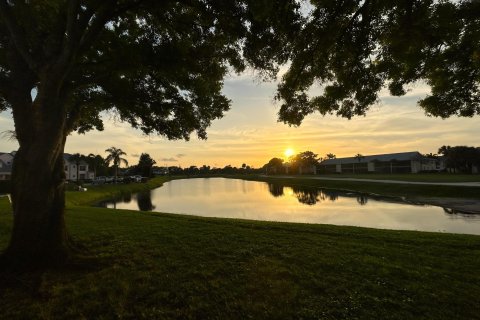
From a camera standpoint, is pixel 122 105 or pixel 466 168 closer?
pixel 122 105

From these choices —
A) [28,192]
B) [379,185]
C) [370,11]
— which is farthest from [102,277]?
[379,185]

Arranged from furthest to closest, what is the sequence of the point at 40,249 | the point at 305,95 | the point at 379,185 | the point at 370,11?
the point at 379,185, the point at 305,95, the point at 370,11, the point at 40,249

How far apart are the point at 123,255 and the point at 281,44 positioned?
22.6ft

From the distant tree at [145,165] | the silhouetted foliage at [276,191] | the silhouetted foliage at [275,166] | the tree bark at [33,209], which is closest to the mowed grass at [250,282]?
the tree bark at [33,209]

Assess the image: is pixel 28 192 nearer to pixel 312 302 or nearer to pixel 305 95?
pixel 312 302

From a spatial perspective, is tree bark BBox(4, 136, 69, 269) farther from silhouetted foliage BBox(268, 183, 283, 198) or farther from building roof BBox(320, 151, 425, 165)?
building roof BBox(320, 151, 425, 165)

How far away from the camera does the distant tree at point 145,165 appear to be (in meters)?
98.1

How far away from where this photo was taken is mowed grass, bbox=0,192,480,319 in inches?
179

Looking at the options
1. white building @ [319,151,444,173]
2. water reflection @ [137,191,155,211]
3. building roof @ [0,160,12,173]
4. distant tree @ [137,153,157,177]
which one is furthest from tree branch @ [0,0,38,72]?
white building @ [319,151,444,173]

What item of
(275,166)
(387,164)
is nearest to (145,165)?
(275,166)

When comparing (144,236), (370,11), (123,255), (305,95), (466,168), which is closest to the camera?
(370,11)

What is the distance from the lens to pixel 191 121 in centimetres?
1032

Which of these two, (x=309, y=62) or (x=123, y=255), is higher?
(x=309, y=62)

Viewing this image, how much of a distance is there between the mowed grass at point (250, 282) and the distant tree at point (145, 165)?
92.1 metres
